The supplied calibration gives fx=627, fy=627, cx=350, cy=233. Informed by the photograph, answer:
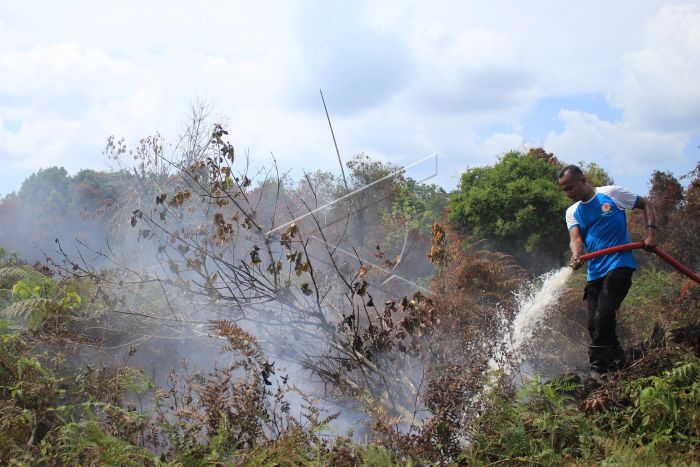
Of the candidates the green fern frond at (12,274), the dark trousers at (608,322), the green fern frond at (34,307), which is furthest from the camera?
the green fern frond at (12,274)

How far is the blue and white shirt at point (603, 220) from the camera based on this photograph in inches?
189

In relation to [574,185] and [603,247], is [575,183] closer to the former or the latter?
[574,185]

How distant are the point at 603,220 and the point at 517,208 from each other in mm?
7709

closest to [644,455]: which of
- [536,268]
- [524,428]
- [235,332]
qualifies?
[524,428]

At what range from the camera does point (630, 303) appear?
8586 mm

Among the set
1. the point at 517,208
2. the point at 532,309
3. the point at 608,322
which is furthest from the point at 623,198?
the point at 517,208

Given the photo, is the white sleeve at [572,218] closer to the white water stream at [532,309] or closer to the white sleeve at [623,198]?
the white sleeve at [623,198]

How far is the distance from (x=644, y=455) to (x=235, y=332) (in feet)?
9.72

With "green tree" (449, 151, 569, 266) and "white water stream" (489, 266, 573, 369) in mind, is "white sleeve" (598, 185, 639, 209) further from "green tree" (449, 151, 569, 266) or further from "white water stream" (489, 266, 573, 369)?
"green tree" (449, 151, 569, 266)

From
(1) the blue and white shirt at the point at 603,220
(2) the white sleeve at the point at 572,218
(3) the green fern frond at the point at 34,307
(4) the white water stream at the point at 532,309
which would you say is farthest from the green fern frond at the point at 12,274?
(1) the blue and white shirt at the point at 603,220

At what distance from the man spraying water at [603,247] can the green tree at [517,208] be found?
286 inches

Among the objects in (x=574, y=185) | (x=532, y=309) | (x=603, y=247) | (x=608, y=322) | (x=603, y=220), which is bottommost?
(x=608, y=322)

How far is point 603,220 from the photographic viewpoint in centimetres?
484

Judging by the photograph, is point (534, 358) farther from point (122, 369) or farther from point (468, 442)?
point (122, 369)
